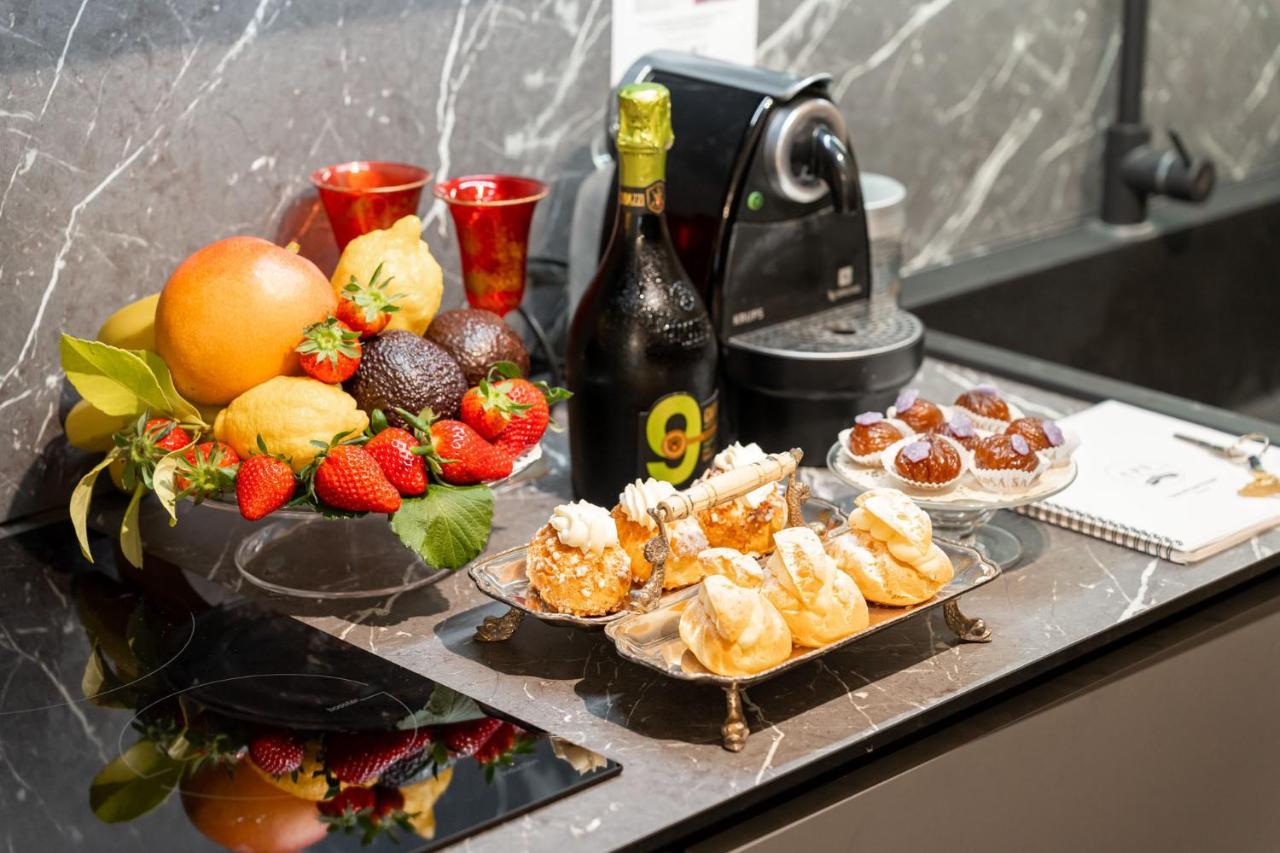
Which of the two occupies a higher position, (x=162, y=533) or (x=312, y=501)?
(x=312, y=501)

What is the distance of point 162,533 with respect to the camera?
1274 millimetres

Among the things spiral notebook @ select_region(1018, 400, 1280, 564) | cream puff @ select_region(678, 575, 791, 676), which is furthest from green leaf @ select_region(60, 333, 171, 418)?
spiral notebook @ select_region(1018, 400, 1280, 564)

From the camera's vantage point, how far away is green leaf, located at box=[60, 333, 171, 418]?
111 cm

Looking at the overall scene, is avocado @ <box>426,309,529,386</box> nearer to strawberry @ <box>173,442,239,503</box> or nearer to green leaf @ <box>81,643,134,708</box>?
strawberry @ <box>173,442,239,503</box>

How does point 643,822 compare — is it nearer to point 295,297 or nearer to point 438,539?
point 438,539

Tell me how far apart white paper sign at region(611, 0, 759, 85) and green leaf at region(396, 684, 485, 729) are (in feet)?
2.44

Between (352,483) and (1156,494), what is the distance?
64 cm

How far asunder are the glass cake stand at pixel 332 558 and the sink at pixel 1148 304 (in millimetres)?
755

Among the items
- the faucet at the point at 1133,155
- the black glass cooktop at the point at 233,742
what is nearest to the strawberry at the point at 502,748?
the black glass cooktop at the point at 233,742

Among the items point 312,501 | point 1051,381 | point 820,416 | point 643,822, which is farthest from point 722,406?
point 643,822

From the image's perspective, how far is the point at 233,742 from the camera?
3.14 feet

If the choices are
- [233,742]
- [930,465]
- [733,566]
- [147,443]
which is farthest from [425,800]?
[930,465]

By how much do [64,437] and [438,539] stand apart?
0.43 meters

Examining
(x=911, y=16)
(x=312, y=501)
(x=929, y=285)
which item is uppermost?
(x=911, y=16)
